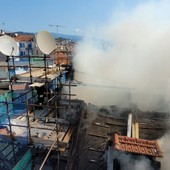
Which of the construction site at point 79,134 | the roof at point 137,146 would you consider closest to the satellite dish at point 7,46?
the construction site at point 79,134

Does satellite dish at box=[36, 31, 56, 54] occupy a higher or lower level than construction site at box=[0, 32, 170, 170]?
higher

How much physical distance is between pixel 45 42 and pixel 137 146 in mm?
6278

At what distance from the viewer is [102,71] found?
15.4 metres

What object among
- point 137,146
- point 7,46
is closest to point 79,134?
point 137,146

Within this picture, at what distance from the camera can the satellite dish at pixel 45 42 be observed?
10364 millimetres

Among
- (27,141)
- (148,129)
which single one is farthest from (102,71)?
(27,141)

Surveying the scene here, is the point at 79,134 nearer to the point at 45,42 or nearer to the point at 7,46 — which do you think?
the point at 45,42

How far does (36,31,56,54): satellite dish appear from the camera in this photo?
1036 cm

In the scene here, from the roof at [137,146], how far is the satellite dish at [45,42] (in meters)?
5.52

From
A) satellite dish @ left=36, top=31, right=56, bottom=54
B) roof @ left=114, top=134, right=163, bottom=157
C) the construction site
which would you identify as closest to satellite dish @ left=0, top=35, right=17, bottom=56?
the construction site

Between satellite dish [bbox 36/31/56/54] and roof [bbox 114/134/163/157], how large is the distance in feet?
18.1

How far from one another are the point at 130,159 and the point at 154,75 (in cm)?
678

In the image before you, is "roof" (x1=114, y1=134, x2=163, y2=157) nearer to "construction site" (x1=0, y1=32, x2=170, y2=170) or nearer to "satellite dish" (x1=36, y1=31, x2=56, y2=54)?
"construction site" (x1=0, y1=32, x2=170, y2=170)

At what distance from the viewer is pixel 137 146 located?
6.34 m
